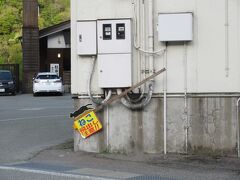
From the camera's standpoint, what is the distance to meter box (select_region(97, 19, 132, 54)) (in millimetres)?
11086

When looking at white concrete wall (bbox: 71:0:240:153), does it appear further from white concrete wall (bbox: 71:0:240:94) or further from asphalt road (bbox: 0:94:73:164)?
asphalt road (bbox: 0:94:73:164)

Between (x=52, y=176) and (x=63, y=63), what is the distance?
3518 centimetres

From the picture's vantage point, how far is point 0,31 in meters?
64.8

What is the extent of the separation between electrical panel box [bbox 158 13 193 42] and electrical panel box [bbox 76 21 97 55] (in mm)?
1322

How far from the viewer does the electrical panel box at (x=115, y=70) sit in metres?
11.1

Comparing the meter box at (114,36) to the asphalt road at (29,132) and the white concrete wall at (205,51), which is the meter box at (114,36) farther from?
the asphalt road at (29,132)

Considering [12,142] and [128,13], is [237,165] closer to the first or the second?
[128,13]

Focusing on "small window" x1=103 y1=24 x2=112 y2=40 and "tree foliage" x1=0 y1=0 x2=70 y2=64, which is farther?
"tree foliage" x1=0 y1=0 x2=70 y2=64

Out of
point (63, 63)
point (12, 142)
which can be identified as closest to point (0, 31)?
point (63, 63)

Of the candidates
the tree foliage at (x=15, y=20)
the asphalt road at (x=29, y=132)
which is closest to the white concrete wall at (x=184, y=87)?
the asphalt road at (x=29, y=132)

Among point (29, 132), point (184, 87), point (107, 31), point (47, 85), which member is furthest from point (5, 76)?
point (184, 87)

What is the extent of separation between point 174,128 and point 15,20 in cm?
5663

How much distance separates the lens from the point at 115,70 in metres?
11.1

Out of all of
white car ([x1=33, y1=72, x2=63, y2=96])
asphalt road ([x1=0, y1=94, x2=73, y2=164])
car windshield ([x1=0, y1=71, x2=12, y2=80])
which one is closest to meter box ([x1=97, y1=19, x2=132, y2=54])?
asphalt road ([x1=0, y1=94, x2=73, y2=164])
